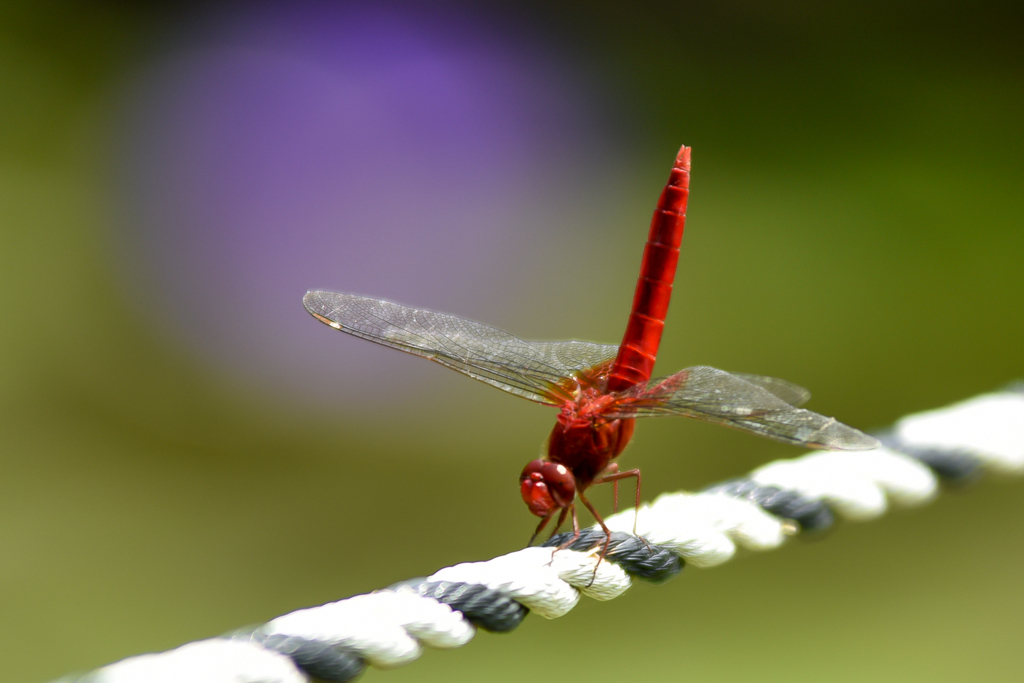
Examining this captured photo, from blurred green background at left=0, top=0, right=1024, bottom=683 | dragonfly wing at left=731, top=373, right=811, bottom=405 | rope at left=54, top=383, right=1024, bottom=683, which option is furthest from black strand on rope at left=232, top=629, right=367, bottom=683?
blurred green background at left=0, top=0, right=1024, bottom=683

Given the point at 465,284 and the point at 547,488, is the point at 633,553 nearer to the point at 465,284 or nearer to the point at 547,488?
the point at 547,488

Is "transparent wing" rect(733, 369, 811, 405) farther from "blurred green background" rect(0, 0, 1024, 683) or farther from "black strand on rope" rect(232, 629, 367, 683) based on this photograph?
"blurred green background" rect(0, 0, 1024, 683)

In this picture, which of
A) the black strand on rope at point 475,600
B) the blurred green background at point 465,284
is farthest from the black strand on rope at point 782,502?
the blurred green background at point 465,284

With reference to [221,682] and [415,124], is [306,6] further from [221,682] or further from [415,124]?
[221,682]

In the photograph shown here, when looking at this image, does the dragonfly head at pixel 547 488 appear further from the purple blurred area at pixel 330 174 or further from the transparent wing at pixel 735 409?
the purple blurred area at pixel 330 174

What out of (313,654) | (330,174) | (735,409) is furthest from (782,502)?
(330,174)
